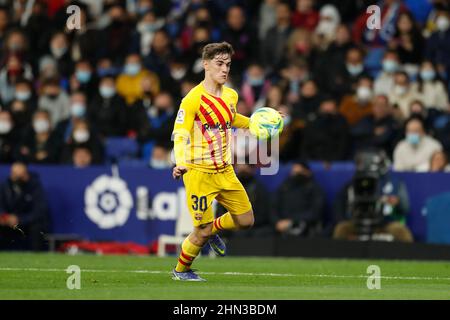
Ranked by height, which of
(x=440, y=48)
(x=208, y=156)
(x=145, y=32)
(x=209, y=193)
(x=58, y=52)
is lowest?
(x=209, y=193)

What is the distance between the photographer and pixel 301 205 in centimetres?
2105

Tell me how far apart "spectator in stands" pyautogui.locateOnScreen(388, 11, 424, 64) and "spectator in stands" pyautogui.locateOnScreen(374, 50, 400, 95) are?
0.22 m

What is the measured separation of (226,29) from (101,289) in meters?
13.0

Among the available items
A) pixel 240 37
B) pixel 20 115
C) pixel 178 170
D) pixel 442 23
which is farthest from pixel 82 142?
pixel 178 170

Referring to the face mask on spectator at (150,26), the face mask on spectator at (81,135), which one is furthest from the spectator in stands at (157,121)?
the face mask on spectator at (150,26)

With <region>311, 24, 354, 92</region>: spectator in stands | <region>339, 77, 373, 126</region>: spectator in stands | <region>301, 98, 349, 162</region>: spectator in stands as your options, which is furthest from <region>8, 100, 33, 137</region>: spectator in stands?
<region>339, 77, 373, 126</region>: spectator in stands

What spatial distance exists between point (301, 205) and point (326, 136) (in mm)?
1418

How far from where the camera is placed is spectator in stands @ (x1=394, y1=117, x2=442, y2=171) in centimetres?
2103

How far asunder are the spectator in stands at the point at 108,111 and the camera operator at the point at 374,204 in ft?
18.0

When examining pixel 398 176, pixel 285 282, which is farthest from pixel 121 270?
pixel 398 176

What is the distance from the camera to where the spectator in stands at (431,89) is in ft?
73.5

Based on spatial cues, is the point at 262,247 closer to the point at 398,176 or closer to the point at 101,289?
the point at 398,176

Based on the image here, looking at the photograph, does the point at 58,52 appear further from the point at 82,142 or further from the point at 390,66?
the point at 390,66

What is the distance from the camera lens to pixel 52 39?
26.5m
